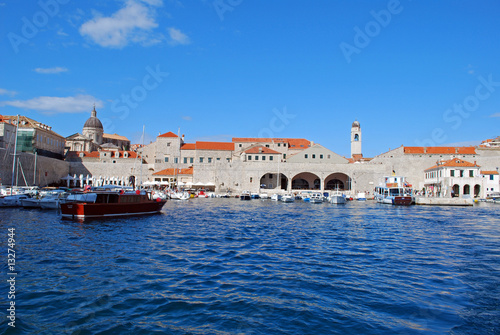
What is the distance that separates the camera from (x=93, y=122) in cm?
6688

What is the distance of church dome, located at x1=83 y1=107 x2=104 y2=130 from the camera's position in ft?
218

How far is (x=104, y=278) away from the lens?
25.3ft

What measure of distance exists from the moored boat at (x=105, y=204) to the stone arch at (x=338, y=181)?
32.6m

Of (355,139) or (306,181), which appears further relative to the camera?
(355,139)

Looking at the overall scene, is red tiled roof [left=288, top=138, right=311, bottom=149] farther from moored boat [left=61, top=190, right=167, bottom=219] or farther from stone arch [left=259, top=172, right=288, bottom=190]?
moored boat [left=61, top=190, right=167, bottom=219]

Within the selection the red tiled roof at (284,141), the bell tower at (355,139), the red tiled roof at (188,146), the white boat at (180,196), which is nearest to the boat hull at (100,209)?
the white boat at (180,196)

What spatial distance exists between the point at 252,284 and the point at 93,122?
67.1 m

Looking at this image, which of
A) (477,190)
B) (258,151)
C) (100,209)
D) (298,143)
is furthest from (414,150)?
(100,209)

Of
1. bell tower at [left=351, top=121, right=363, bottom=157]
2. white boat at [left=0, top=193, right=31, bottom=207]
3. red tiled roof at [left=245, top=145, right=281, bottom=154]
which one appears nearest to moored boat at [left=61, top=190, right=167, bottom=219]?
white boat at [left=0, top=193, right=31, bottom=207]

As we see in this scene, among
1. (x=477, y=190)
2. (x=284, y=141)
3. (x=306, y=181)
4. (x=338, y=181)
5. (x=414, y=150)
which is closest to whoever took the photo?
(x=477, y=190)

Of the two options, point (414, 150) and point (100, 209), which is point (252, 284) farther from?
point (414, 150)

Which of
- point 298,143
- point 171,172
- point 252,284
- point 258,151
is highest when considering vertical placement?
point 298,143

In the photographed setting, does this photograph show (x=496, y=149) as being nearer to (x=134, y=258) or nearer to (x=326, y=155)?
(x=326, y=155)

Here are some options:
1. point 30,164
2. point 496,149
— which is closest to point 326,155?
point 496,149
